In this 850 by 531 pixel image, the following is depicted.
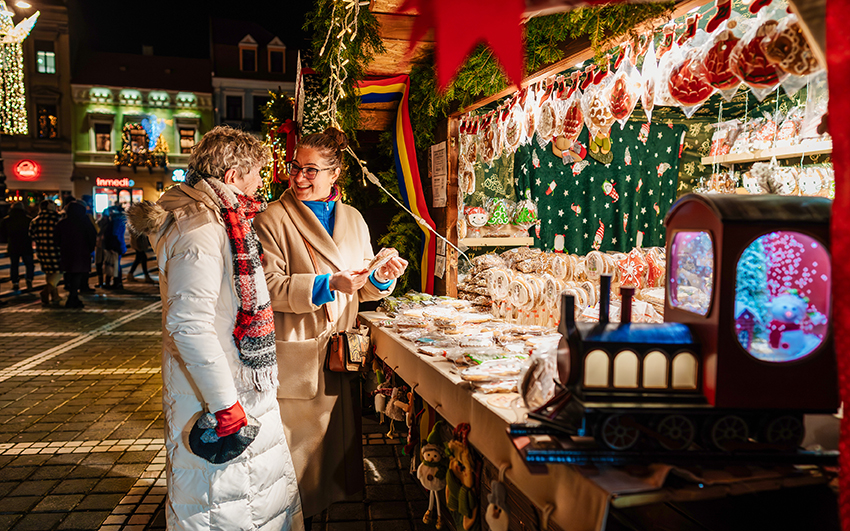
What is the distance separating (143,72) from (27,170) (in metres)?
8.35

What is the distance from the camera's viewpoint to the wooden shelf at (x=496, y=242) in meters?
4.29

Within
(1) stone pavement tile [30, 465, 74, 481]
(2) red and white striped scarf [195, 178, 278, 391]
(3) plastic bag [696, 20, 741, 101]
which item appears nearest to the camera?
(3) plastic bag [696, 20, 741, 101]

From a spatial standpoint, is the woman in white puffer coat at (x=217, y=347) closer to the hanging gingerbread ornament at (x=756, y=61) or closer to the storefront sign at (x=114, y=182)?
the hanging gingerbread ornament at (x=756, y=61)

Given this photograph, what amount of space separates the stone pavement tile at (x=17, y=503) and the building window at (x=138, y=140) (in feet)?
97.1

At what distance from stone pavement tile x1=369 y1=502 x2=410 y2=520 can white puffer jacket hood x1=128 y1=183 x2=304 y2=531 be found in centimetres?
98

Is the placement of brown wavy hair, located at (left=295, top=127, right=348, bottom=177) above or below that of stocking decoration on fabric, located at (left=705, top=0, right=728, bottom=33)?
below

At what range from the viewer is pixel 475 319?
131 inches

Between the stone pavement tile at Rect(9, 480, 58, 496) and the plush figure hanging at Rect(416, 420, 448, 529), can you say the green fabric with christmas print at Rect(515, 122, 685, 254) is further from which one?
the stone pavement tile at Rect(9, 480, 58, 496)

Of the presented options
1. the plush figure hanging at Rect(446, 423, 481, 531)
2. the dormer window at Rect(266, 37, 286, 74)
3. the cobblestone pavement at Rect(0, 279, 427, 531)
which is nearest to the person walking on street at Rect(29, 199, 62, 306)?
the cobblestone pavement at Rect(0, 279, 427, 531)

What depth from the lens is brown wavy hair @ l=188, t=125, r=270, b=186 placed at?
85.3 inches

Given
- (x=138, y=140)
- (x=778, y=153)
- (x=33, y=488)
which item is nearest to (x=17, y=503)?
(x=33, y=488)

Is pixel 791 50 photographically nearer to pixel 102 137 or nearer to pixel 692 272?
pixel 692 272

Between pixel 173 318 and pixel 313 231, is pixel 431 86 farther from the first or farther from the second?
pixel 173 318

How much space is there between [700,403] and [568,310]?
39 centimetres
